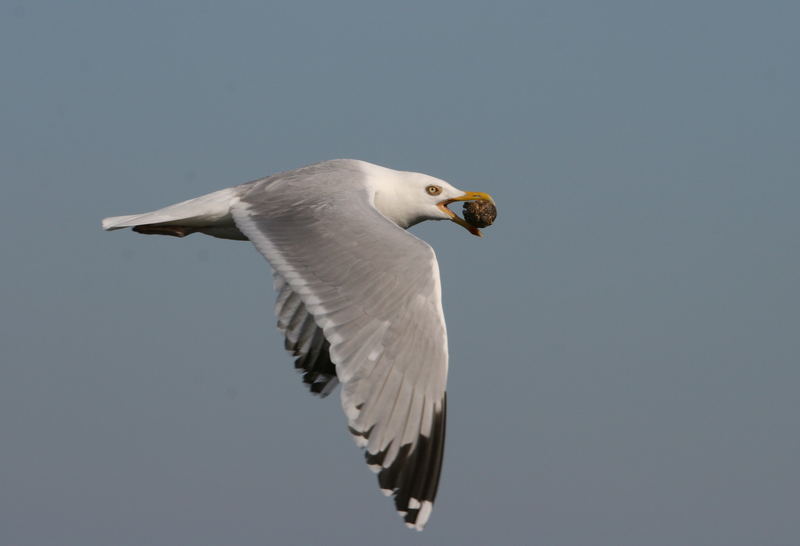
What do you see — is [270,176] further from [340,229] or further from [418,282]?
[418,282]

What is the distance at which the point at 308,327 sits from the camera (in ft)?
34.9

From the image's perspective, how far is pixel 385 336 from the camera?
26.1ft

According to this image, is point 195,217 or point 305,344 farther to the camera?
point 305,344

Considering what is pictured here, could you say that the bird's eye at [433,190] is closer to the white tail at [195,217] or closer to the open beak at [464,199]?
the open beak at [464,199]

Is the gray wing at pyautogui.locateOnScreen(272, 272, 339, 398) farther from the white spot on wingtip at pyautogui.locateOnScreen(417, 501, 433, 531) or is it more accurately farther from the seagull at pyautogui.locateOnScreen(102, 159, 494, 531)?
the white spot on wingtip at pyautogui.locateOnScreen(417, 501, 433, 531)

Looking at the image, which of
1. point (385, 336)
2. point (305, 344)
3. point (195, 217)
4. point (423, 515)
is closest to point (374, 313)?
point (385, 336)

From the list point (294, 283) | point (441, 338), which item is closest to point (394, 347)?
point (441, 338)

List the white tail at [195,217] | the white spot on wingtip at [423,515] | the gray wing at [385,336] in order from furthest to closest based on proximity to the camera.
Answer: the white tail at [195,217] < the white spot on wingtip at [423,515] < the gray wing at [385,336]

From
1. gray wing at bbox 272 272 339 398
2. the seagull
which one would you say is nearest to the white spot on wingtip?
the seagull

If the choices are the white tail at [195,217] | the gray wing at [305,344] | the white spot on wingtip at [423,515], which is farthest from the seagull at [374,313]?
the gray wing at [305,344]

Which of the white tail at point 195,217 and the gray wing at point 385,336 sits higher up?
the white tail at point 195,217

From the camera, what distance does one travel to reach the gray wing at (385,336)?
7.81 m

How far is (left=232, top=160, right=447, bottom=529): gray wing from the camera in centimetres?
781

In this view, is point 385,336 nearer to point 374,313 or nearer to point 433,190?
point 374,313
